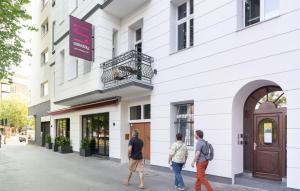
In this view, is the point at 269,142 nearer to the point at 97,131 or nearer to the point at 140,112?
the point at 140,112

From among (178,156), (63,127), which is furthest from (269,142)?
(63,127)

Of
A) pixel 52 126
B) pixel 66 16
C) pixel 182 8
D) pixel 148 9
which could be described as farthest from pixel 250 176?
pixel 52 126

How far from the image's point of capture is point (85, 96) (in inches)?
620

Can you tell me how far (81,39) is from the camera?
14336mm

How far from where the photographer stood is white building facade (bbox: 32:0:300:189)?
7.98 meters

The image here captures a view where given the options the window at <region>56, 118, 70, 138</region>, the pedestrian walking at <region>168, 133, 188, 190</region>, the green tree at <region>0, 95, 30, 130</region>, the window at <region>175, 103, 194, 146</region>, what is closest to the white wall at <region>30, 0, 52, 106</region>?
the window at <region>56, 118, 70, 138</region>

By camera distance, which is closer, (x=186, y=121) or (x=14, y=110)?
(x=186, y=121)

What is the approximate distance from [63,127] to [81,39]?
1018 cm

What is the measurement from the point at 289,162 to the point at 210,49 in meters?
4.16

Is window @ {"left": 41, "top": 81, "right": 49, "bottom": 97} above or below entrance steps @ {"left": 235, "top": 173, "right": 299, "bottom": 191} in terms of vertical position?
above

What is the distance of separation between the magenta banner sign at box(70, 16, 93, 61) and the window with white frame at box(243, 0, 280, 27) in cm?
788

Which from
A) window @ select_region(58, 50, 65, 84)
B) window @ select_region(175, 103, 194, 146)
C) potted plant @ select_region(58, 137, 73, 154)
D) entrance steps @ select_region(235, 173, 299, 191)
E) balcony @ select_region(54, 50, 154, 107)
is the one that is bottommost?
potted plant @ select_region(58, 137, 73, 154)

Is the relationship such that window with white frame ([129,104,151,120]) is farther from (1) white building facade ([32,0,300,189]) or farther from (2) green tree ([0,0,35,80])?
(2) green tree ([0,0,35,80])

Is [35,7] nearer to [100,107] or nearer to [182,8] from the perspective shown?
[100,107]
